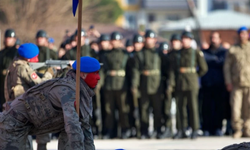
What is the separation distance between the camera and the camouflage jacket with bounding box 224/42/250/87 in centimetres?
1552

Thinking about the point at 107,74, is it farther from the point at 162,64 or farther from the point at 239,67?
the point at 239,67

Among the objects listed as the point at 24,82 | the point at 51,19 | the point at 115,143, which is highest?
the point at 51,19

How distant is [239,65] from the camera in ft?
51.1

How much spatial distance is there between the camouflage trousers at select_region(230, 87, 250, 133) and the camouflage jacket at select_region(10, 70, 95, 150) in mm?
6628

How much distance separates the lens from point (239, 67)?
51.1ft

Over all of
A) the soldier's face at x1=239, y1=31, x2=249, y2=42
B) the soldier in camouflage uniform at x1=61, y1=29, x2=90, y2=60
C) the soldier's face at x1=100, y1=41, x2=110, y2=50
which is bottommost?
the soldier in camouflage uniform at x1=61, y1=29, x2=90, y2=60

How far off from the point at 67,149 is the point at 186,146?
4508mm

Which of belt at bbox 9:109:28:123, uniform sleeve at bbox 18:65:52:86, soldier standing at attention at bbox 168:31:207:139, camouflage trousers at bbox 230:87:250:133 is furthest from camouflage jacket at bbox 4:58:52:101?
camouflage trousers at bbox 230:87:250:133

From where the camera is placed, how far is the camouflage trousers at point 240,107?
613 inches

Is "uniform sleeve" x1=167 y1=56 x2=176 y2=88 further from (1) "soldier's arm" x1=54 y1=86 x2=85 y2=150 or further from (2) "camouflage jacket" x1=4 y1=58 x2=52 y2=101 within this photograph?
(1) "soldier's arm" x1=54 y1=86 x2=85 y2=150

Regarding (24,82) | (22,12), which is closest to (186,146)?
(24,82)

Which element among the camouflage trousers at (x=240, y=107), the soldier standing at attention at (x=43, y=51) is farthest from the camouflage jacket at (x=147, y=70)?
the soldier standing at attention at (x=43, y=51)

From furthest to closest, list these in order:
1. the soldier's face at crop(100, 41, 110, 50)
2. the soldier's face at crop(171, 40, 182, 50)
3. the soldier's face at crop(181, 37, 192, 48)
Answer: the soldier's face at crop(100, 41, 110, 50)
the soldier's face at crop(171, 40, 182, 50)
the soldier's face at crop(181, 37, 192, 48)

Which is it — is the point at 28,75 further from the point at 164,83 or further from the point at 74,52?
the point at 164,83
